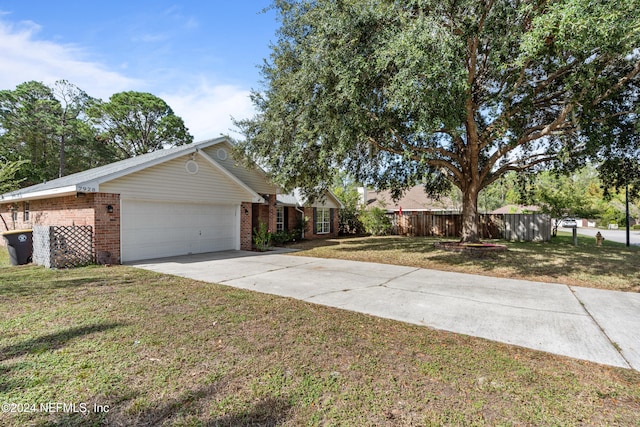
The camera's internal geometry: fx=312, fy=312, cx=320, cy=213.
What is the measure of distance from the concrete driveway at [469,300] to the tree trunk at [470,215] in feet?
15.5

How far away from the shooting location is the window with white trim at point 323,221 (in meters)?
19.9

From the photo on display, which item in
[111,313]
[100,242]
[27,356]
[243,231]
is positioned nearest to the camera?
[27,356]

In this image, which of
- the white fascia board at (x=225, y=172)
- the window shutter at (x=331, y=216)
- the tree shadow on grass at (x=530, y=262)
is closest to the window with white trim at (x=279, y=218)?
the white fascia board at (x=225, y=172)

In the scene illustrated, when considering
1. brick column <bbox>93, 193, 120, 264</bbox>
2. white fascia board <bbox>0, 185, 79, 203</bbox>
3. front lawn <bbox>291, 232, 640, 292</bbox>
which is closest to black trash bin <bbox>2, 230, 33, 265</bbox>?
white fascia board <bbox>0, 185, 79, 203</bbox>

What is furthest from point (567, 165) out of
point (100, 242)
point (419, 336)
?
point (100, 242)

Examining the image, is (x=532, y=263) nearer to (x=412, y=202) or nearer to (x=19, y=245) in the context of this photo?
(x=19, y=245)

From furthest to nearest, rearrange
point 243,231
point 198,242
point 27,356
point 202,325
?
point 243,231 → point 198,242 → point 202,325 → point 27,356

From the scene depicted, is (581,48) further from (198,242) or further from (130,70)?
(130,70)

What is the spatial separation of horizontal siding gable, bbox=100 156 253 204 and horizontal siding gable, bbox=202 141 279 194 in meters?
2.31

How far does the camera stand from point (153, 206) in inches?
427

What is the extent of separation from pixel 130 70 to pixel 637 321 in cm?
1683

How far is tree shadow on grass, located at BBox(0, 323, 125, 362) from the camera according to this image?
3.52m

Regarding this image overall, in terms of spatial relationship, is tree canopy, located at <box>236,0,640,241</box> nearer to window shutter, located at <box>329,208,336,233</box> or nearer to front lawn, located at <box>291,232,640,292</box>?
front lawn, located at <box>291,232,640,292</box>

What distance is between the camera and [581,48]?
6.43 m
